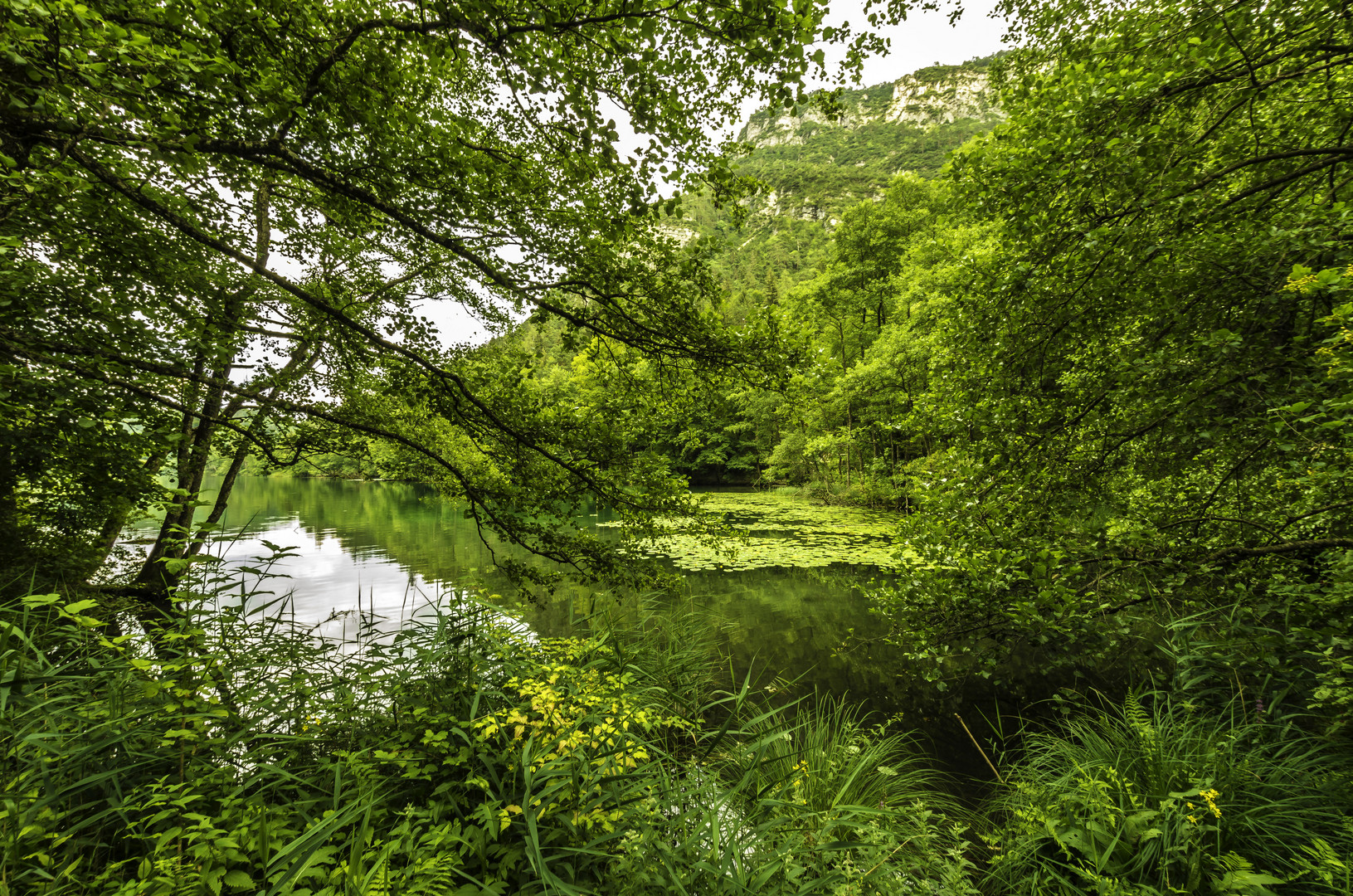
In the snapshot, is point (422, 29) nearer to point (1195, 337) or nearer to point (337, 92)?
point (337, 92)

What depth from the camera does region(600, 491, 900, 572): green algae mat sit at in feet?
39.1

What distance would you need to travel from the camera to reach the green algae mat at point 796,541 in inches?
469

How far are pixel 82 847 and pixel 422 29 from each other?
4064 mm

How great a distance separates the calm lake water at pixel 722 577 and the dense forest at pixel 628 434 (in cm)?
82

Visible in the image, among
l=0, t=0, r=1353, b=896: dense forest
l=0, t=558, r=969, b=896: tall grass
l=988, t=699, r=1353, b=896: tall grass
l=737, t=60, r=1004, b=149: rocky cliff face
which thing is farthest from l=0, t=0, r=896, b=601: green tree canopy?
l=737, t=60, r=1004, b=149: rocky cliff face

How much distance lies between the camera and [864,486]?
18.9 metres

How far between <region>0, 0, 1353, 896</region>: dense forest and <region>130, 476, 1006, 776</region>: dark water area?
30.6 inches

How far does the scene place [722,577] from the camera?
1127cm

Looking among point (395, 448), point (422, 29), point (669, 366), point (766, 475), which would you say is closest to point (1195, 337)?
point (669, 366)

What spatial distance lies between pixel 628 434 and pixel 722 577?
26.1 feet

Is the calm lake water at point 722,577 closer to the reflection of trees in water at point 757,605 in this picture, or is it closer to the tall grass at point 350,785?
the reflection of trees in water at point 757,605

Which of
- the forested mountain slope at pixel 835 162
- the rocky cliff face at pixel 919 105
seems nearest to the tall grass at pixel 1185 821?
the forested mountain slope at pixel 835 162

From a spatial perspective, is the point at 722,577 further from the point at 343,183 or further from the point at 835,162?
the point at 835,162

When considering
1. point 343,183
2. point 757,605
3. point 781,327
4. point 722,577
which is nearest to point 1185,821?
point 781,327
